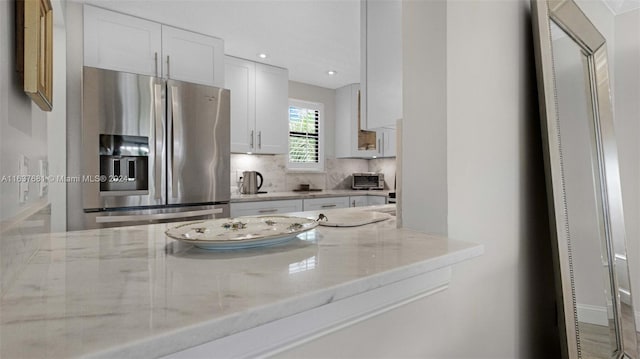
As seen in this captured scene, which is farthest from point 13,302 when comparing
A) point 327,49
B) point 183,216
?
point 327,49

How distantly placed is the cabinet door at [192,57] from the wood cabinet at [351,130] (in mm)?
1974

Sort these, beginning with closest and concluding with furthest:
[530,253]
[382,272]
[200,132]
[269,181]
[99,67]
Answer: [382,272] → [530,253] → [99,67] → [200,132] → [269,181]

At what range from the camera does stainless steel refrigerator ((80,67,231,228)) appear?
2393mm

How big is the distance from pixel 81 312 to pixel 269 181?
390cm

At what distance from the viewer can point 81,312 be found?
453 millimetres

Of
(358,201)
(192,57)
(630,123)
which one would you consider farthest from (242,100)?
(630,123)

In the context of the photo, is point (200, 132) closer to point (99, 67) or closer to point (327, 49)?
point (99, 67)

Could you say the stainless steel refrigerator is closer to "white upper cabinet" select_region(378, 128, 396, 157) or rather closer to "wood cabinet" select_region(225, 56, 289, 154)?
"wood cabinet" select_region(225, 56, 289, 154)

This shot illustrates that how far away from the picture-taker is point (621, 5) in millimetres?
2244

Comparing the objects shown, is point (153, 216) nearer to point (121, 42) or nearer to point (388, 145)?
point (121, 42)

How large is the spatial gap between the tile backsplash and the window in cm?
12

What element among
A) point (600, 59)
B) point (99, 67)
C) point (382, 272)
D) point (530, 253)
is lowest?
point (530, 253)

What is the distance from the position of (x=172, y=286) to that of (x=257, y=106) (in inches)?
136

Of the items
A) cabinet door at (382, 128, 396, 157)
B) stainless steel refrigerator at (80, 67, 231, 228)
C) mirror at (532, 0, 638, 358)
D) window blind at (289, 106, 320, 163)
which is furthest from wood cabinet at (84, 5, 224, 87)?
mirror at (532, 0, 638, 358)
